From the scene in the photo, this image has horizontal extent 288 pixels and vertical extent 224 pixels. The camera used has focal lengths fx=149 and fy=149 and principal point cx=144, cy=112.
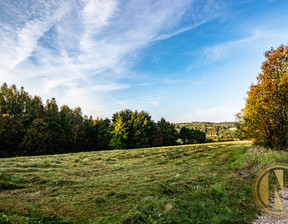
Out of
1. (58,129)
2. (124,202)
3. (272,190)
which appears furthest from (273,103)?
(58,129)

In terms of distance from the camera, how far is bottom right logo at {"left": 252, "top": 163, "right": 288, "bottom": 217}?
4.35 metres

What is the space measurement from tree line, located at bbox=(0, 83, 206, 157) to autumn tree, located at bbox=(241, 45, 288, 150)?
108ft

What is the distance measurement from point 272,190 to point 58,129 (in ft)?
139

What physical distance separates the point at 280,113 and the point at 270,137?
2.22m

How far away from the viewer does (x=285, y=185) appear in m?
6.07

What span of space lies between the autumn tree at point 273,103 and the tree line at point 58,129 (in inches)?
1296

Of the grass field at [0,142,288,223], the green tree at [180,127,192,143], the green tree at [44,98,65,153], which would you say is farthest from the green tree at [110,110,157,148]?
the grass field at [0,142,288,223]

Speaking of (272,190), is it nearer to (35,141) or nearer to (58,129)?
(35,141)

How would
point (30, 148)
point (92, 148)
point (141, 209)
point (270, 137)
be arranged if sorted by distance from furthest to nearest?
point (92, 148), point (30, 148), point (270, 137), point (141, 209)

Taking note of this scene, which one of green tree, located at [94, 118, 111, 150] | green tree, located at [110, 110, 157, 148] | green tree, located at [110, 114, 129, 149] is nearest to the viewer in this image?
green tree, located at [110, 114, 129, 149]

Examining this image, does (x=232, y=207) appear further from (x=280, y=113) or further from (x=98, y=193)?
(x=280, y=113)

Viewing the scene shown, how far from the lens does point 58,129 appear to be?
126 feet

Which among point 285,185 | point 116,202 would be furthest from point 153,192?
point 285,185

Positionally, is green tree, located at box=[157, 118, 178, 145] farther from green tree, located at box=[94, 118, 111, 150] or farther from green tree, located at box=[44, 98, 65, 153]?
green tree, located at box=[44, 98, 65, 153]
